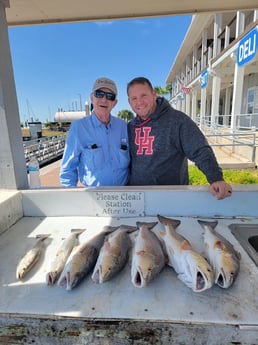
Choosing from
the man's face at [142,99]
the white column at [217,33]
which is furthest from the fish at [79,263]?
the white column at [217,33]

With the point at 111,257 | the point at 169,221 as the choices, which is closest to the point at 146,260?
the point at 111,257

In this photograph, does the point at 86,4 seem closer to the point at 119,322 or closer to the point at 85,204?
the point at 85,204

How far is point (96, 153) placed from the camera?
247 cm

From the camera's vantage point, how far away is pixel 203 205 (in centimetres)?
199

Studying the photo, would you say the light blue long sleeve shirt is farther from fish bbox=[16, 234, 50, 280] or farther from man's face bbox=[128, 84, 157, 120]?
fish bbox=[16, 234, 50, 280]

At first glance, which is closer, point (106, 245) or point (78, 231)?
point (106, 245)

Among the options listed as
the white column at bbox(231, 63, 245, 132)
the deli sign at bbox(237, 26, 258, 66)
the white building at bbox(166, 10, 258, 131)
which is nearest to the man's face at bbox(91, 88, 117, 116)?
the white building at bbox(166, 10, 258, 131)

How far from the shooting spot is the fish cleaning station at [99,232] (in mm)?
1035

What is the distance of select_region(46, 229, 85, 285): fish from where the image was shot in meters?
1.26

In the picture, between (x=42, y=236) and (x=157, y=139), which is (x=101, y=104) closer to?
(x=157, y=139)

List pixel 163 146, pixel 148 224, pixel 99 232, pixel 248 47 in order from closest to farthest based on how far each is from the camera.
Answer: pixel 99 232 < pixel 148 224 < pixel 163 146 < pixel 248 47

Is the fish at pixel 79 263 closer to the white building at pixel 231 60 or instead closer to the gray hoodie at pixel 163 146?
the gray hoodie at pixel 163 146

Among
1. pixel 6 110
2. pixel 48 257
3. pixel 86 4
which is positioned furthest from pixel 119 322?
pixel 86 4

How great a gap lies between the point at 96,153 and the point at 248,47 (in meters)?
8.80
